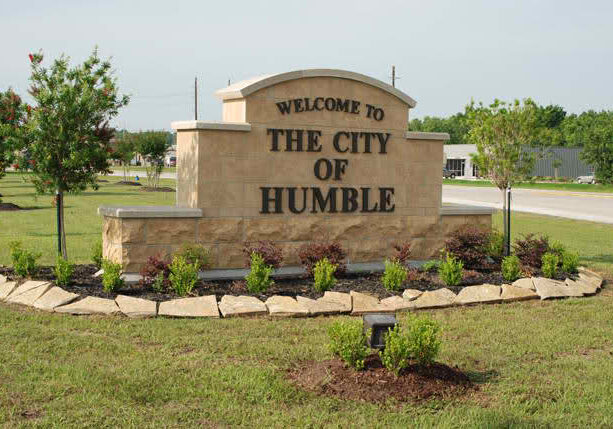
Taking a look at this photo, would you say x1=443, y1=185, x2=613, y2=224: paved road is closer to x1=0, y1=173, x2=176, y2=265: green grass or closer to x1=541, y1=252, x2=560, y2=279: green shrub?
x1=541, y1=252, x2=560, y2=279: green shrub

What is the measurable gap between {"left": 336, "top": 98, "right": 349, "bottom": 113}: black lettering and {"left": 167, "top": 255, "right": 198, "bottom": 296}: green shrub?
153 inches

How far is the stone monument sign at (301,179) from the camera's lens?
1105 cm

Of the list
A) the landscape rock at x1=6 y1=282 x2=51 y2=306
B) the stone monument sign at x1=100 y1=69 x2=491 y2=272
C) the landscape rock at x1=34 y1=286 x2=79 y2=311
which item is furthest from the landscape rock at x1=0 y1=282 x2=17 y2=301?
the stone monument sign at x1=100 y1=69 x2=491 y2=272

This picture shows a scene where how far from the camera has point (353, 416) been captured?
5609 millimetres

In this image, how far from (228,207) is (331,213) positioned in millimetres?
1801

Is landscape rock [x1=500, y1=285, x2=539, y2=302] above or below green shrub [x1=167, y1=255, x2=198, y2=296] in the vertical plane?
below

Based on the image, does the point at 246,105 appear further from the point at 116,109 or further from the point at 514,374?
the point at 514,374

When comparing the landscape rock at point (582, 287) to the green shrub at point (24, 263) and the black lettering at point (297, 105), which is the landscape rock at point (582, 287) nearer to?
the black lettering at point (297, 105)

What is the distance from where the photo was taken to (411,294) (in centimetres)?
988

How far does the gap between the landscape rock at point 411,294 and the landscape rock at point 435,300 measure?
6 centimetres

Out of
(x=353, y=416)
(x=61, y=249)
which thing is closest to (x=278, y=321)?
(x=353, y=416)

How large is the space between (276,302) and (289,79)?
3.99 m

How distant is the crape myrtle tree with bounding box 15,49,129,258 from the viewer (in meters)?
11.0

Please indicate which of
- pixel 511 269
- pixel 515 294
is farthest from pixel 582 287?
pixel 515 294
